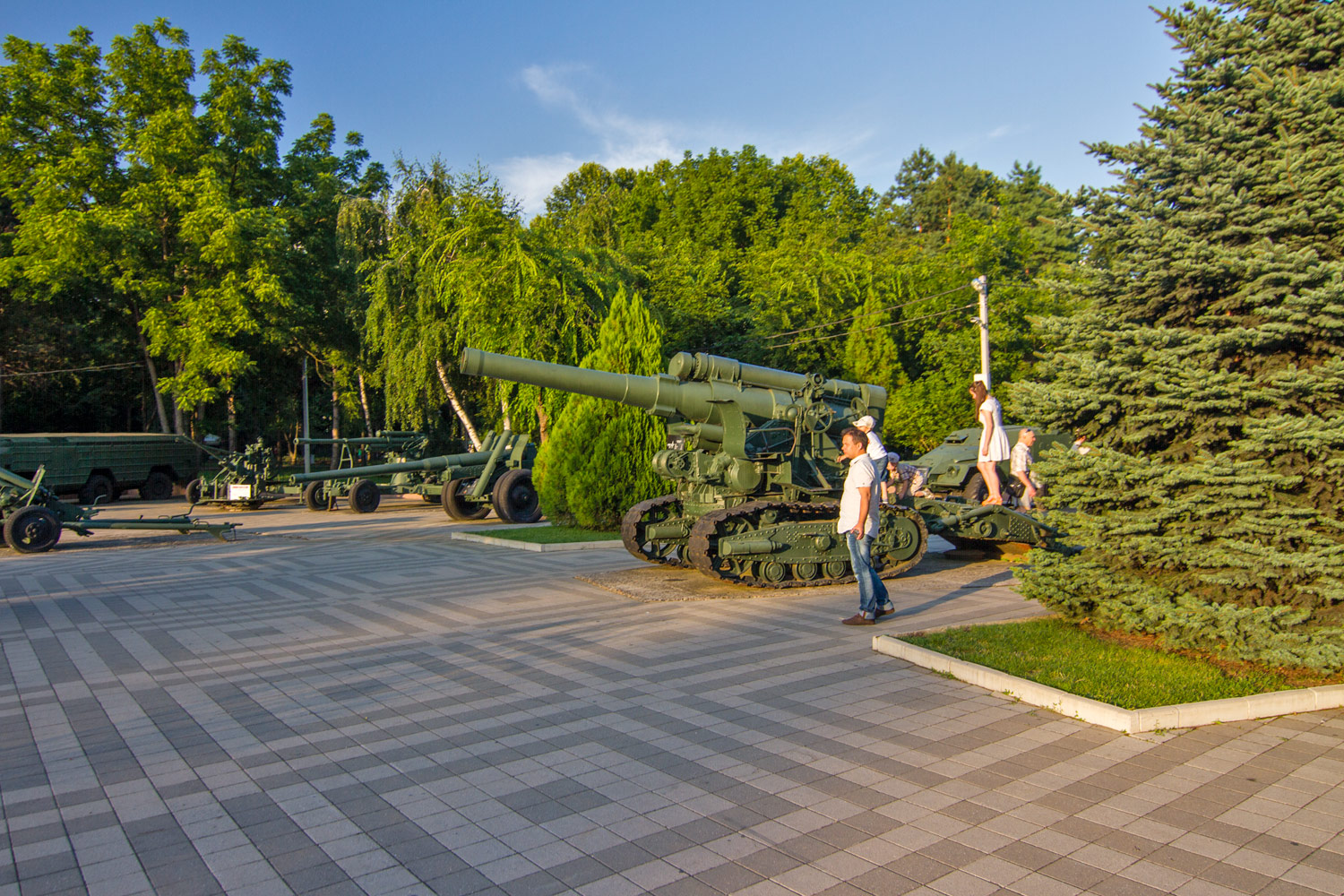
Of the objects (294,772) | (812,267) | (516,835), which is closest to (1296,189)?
(516,835)

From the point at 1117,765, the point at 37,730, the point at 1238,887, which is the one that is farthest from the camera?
the point at 37,730

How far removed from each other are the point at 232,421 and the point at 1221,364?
37524 millimetres

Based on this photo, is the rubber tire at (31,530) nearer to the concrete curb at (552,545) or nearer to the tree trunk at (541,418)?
the concrete curb at (552,545)

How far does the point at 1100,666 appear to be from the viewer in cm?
597

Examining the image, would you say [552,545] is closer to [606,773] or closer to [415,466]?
[415,466]

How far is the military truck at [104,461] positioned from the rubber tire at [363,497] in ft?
25.1

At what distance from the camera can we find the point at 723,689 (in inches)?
237

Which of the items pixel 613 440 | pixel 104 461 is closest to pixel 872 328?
pixel 613 440

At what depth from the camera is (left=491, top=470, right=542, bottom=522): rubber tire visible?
18.0 m

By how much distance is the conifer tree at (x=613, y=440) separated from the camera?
48.3ft

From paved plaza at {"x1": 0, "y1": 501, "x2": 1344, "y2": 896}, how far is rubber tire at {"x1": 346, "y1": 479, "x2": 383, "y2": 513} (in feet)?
47.4

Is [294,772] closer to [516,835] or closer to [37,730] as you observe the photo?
[516,835]

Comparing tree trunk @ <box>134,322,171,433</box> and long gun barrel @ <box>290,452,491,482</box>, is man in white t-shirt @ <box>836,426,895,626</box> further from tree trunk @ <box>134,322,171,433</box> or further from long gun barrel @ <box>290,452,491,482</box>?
tree trunk @ <box>134,322,171,433</box>

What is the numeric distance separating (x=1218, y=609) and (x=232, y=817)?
5.83 meters
